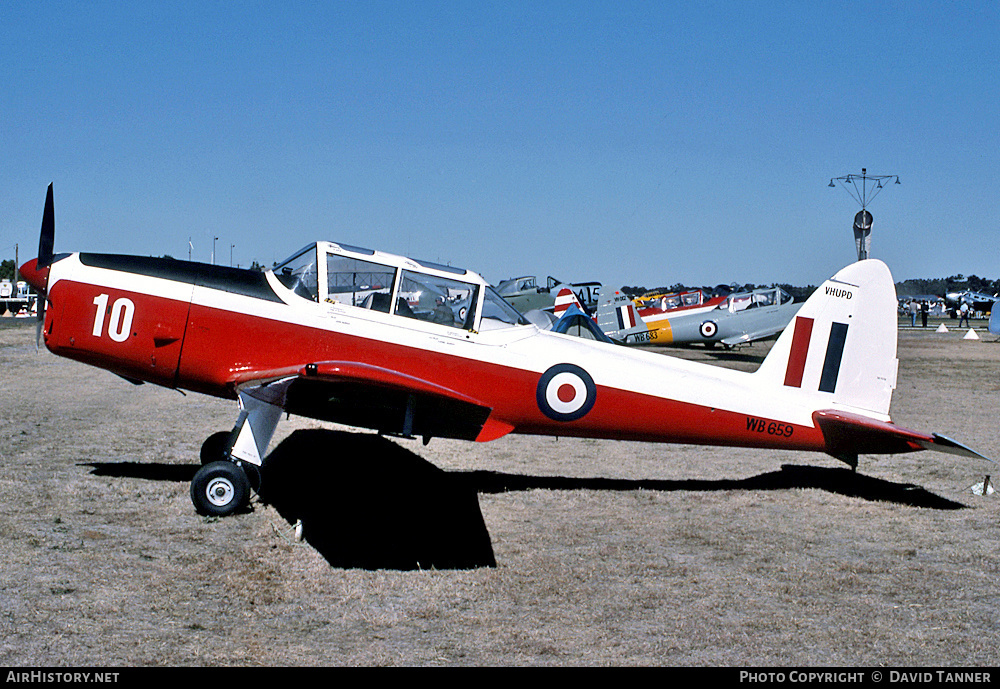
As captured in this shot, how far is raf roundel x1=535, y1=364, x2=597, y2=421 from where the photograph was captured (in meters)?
7.19

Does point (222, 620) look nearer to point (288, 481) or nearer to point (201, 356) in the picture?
point (201, 356)

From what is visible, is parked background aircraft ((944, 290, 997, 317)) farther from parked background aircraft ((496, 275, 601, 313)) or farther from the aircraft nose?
the aircraft nose

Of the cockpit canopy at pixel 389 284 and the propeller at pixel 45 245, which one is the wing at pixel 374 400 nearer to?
the cockpit canopy at pixel 389 284

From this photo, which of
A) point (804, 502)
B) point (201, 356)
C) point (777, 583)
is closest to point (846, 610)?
point (777, 583)

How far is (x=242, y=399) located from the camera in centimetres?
647

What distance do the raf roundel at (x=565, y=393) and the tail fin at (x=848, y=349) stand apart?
5.69 feet

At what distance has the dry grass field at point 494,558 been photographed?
4254 millimetres

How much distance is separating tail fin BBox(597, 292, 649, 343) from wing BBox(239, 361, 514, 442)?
64.8ft

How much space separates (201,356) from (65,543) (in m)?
1.73

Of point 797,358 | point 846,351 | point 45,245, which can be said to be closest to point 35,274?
point 45,245

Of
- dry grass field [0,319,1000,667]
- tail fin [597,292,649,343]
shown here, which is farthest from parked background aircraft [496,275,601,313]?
dry grass field [0,319,1000,667]

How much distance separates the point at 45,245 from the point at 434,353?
3501 millimetres

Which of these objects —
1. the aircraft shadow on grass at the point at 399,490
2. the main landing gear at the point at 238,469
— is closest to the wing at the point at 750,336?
the aircraft shadow on grass at the point at 399,490
